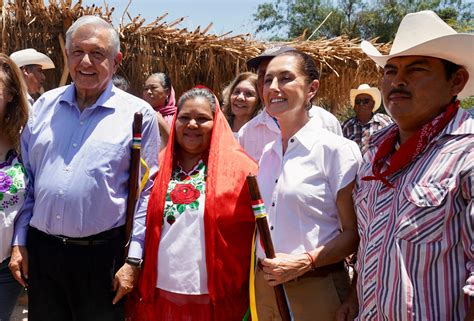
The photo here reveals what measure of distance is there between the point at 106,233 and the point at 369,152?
1.36 meters

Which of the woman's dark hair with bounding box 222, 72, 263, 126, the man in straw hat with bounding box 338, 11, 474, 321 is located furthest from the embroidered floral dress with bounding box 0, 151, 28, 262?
the woman's dark hair with bounding box 222, 72, 263, 126

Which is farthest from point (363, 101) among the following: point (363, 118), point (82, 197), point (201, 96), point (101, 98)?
point (82, 197)

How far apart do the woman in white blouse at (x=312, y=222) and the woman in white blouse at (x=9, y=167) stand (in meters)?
1.31

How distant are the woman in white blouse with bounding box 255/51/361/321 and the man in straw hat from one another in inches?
7.0

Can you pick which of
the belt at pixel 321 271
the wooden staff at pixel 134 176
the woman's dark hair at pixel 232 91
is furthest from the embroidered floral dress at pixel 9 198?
the woman's dark hair at pixel 232 91

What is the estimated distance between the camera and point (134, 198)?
2436 mm

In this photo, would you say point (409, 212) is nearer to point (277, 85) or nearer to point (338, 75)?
point (277, 85)

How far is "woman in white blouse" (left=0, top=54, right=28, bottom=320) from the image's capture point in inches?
96.4

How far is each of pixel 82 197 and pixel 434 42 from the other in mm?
1720

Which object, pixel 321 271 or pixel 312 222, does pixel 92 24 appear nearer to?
pixel 312 222

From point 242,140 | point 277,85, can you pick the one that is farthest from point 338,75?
point 277,85

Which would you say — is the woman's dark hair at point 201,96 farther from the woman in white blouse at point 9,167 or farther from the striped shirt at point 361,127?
the striped shirt at point 361,127

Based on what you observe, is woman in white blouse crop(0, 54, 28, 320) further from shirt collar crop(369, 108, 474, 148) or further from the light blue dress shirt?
shirt collar crop(369, 108, 474, 148)

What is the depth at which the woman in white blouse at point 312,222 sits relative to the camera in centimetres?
217
